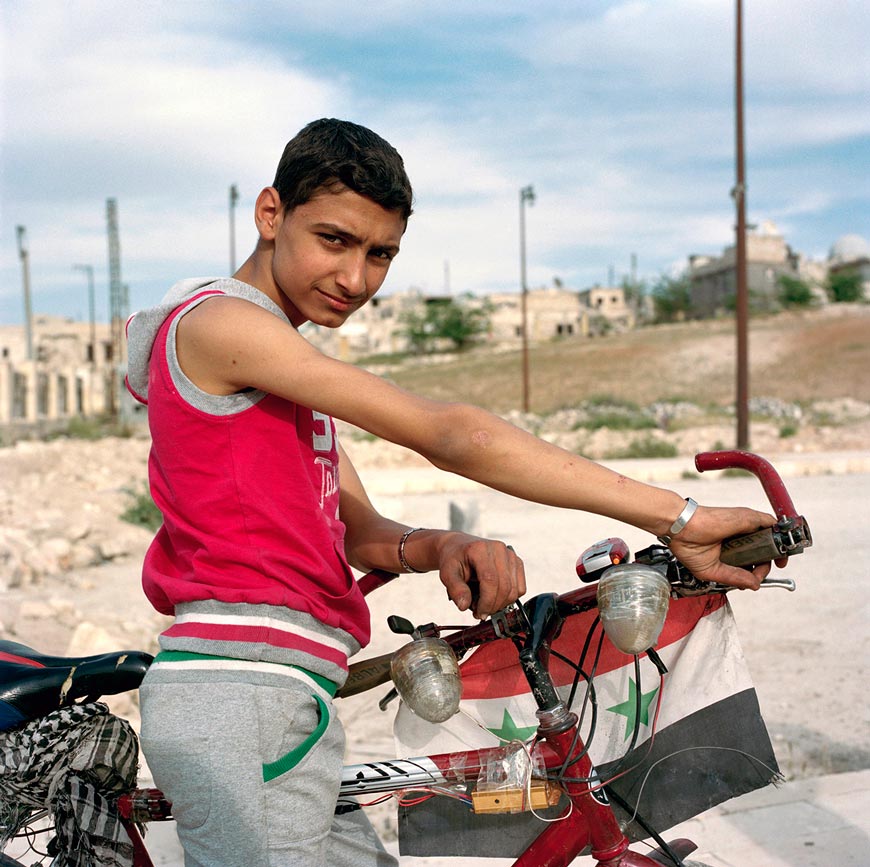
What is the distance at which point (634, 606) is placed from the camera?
4.45 feet

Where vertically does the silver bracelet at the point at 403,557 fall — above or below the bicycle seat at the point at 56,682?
above

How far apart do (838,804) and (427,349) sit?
50.9 metres

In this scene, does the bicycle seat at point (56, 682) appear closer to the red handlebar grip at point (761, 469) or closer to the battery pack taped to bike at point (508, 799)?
the battery pack taped to bike at point (508, 799)

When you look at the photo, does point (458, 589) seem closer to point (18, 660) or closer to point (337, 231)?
point (337, 231)

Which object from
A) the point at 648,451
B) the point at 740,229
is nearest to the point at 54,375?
Result: the point at 648,451

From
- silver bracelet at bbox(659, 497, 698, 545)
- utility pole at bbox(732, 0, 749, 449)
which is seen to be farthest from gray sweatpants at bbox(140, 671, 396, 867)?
utility pole at bbox(732, 0, 749, 449)

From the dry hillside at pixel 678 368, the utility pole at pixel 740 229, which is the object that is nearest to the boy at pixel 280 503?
the utility pole at pixel 740 229

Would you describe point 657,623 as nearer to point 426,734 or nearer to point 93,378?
point 426,734

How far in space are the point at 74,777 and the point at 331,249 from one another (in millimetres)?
972

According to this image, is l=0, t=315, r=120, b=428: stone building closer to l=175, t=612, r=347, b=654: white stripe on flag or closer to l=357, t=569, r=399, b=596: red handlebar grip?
l=357, t=569, r=399, b=596: red handlebar grip

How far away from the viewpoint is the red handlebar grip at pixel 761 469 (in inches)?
55.9

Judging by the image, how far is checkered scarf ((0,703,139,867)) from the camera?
1.60 m

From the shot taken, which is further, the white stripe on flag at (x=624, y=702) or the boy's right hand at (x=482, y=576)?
the white stripe on flag at (x=624, y=702)

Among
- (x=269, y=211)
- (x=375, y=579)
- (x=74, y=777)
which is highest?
(x=269, y=211)
